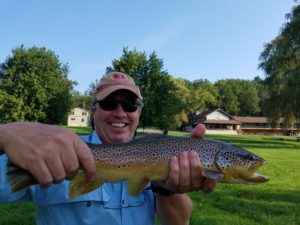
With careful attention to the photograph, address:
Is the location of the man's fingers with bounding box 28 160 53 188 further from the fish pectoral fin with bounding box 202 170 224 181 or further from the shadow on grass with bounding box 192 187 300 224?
the shadow on grass with bounding box 192 187 300 224

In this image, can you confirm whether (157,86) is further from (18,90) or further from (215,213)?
(215,213)

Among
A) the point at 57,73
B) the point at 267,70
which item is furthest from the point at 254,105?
the point at 267,70

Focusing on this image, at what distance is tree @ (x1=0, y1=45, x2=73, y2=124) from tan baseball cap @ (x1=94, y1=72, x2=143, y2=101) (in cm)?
5799

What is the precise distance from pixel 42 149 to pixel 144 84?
4855 cm

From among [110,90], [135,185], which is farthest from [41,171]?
[110,90]

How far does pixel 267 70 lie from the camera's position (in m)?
43.4

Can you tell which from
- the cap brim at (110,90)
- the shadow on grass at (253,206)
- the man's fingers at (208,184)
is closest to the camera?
the man's fingers at (208,184)

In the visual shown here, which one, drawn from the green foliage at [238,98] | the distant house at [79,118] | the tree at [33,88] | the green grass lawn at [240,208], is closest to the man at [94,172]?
the green grass lawn at [240,208]

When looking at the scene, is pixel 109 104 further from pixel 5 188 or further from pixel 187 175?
pixel 5 188

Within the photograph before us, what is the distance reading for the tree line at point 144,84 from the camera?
3885 cm

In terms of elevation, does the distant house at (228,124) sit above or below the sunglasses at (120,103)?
above

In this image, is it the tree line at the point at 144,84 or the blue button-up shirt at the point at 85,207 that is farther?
the tree line at the point at 144,84

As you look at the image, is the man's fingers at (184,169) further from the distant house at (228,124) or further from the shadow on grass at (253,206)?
the distant house at (228,124)

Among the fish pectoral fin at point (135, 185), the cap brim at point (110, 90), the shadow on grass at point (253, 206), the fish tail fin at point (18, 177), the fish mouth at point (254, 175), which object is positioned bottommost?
the shadow on grass at point (253, 206)
